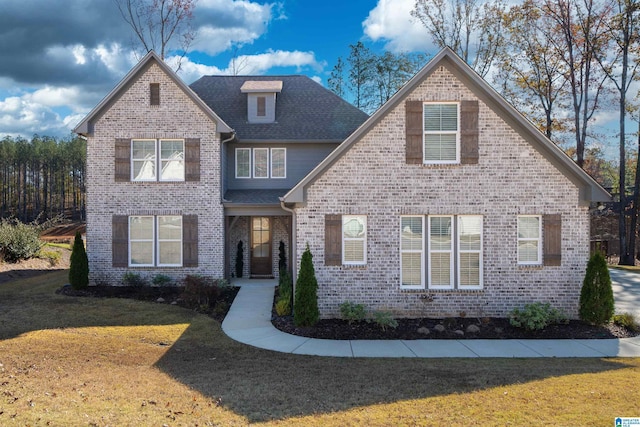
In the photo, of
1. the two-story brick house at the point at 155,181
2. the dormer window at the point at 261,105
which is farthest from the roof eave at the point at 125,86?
the dormer window at the point at 261,105

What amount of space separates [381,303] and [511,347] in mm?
3216

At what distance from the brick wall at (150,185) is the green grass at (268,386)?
17.4ft

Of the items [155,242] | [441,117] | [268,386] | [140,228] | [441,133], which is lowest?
[268,386]

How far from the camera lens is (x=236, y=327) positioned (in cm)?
1045

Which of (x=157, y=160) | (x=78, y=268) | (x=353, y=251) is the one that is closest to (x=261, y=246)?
(x=157, y=160)

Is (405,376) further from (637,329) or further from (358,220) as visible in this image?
(637,329)

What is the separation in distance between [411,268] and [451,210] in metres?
1.87

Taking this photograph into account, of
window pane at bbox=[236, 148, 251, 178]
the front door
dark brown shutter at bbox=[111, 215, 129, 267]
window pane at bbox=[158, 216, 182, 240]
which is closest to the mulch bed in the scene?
window pane at bbox=[158, 216, 182, 240]

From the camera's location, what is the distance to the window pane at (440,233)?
11.1 m

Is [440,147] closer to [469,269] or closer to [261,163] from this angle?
[469,269]

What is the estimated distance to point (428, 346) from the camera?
914 centimetres

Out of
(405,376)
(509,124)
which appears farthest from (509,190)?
(405,376)

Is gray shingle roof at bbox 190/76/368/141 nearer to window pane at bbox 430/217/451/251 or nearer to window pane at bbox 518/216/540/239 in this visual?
window pane at bbox 430/217/451/251

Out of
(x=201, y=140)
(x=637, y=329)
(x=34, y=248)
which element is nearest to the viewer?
(x=637, y=329)
